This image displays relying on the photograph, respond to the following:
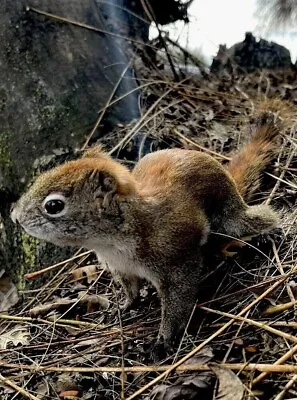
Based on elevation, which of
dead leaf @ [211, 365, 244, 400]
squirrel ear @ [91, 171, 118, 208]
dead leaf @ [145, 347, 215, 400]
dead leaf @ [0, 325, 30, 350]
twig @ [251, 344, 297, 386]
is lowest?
twig @ [251, 344, 297, 386]

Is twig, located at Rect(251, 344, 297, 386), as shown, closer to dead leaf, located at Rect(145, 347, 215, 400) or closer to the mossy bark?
dead leaf, located at Rect(145, 347, 215, 400)

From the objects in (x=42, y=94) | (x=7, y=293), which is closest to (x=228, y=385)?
(x=7, y=293)

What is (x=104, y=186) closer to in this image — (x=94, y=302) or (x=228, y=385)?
(x=94, y=302)

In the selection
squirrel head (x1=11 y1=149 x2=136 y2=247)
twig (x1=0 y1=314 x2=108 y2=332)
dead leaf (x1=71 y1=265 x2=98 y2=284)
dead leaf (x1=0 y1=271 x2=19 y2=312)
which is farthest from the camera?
dead leaf (x1=0 y1=271 x2=19 y2=312)

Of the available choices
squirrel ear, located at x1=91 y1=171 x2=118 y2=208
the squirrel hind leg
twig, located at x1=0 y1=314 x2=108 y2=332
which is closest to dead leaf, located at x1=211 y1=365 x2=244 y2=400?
twig, located at x1=0 y1=314 x2=108 y2=332

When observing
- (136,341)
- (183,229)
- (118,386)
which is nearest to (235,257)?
(183,229)

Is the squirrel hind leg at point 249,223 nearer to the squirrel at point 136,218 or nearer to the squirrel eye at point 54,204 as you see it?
→ the squirrel at point 136,218

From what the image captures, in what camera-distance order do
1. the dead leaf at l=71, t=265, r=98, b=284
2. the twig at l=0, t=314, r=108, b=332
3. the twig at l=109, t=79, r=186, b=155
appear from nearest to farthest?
1. the twig at l=0, t=314, r=108, b=332
2. the dead leaf at l=71, t=265, r=98, b=284
3. the twig at l=109, t=79, r=186, b=155
